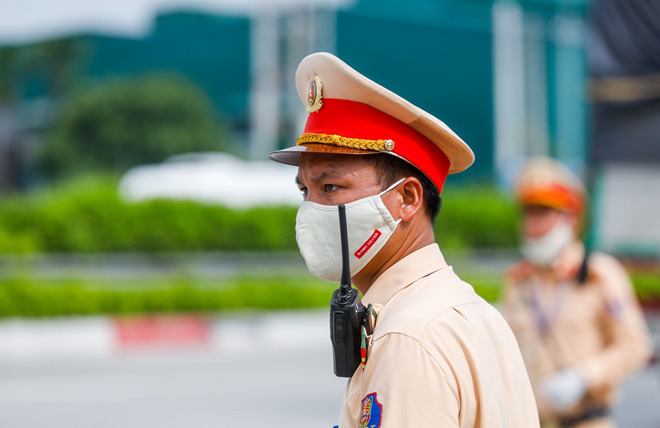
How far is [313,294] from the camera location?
14.1 m

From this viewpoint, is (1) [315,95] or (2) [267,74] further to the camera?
(2) [267,74]

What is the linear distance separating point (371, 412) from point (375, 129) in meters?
0.52

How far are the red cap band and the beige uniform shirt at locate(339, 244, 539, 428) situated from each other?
187 mm

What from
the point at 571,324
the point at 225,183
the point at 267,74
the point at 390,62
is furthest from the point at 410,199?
the point at 390,62

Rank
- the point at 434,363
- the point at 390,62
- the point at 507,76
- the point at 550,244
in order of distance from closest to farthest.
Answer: the point at 434,363, the point at 550,244, the point at 507,76, the point at 390,62

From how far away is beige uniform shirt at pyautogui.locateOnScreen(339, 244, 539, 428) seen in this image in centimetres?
151

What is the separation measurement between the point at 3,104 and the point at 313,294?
2900cm

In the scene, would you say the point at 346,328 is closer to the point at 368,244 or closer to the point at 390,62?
the point at 368,244

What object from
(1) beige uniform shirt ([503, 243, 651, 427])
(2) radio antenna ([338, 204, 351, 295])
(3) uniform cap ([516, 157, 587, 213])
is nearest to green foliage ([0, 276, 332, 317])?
(3) uniform cap ([516, 157, 587, 213])

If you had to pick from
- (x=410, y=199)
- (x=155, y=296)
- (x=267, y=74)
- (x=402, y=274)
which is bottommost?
(x=402, y=274)

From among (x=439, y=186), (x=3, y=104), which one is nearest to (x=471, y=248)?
(x=439, y=186)

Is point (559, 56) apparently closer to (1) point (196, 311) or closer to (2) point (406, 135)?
(1) point (196, 311)

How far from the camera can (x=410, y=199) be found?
182 centimetres

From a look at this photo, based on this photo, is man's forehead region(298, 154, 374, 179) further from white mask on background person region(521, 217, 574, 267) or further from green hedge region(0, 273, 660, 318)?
green hedge region(0, 273, 660, 318)
